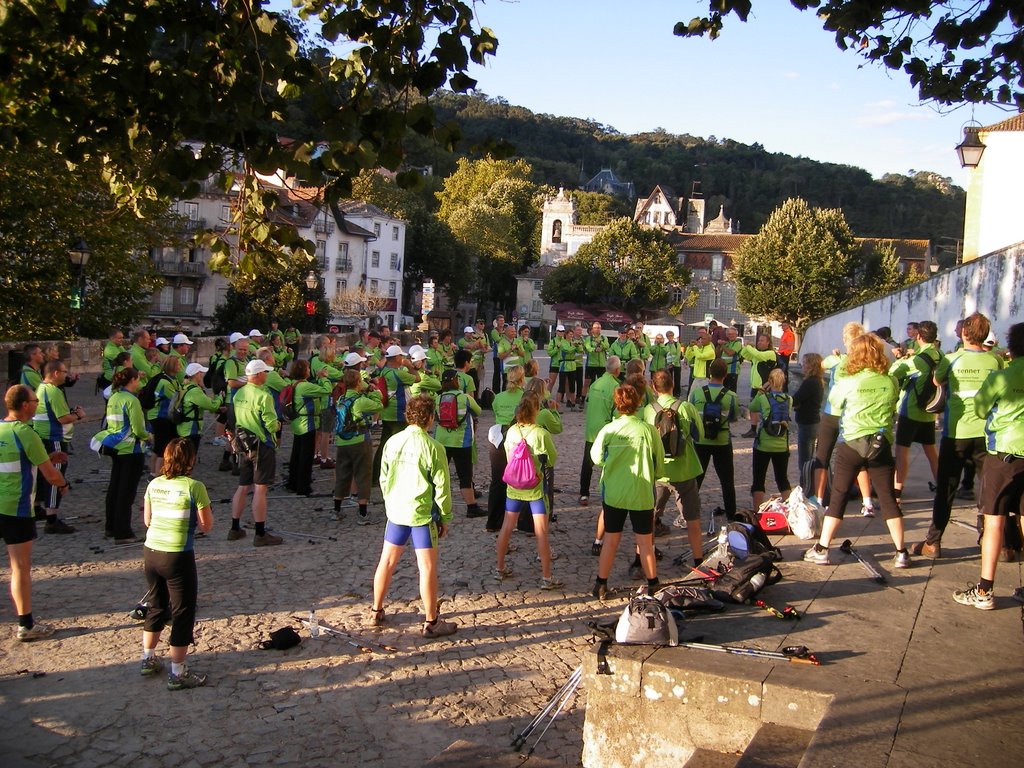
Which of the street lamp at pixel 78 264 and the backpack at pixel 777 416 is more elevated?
the street lamp at pixel 78 264

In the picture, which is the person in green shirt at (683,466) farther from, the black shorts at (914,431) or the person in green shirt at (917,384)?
the black shorts at (914,431)

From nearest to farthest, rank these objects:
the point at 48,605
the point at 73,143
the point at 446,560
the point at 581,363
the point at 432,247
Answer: the point at 73,143 → the point at 48,605 → the point at 446,560 → the point at 581,363 → the point at 432,247

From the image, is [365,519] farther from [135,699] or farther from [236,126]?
[236,126]

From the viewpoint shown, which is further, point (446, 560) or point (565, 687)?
point (446, 560)

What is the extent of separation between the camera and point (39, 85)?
5.47 m

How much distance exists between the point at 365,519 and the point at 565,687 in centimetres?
476

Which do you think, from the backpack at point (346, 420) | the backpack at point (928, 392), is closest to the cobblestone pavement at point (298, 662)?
the backpack at point (346, 420)

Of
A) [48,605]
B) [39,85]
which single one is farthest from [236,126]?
[48,605]

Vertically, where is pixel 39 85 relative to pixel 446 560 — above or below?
above

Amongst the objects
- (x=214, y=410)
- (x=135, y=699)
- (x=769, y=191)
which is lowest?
(x=135, y=699)

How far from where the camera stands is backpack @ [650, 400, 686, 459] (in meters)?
7.58

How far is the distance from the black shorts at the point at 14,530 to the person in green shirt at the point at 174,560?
1170 millimetres

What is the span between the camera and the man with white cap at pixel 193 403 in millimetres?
10096

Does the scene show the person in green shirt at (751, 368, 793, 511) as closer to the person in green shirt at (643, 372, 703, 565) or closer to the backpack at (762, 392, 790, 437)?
the backpack at (762, 392, 790, 437)
